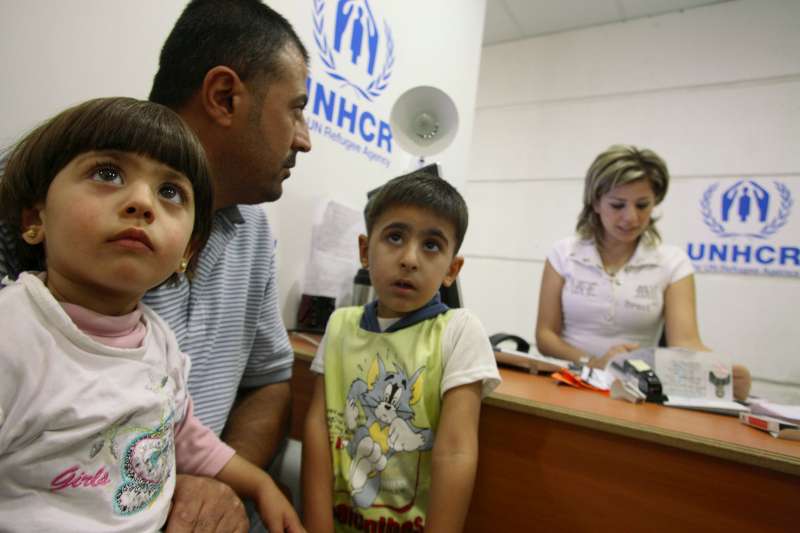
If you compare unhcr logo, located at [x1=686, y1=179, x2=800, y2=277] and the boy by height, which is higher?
unhcr logo, located at [x1=686, y1=179, x2=800, y2=277]

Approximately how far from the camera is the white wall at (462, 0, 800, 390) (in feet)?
9.32

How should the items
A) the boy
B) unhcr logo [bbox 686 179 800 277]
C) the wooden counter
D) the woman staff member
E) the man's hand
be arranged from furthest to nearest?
1. unhcr logo [bbox 686 179 800 277]
2. the woman staff member
3. the boy
4. the wooden counter
5. the man's hand

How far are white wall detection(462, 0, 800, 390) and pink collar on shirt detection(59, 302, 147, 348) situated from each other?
10.7 ft

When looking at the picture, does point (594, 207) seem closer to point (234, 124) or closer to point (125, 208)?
point (234, 124)

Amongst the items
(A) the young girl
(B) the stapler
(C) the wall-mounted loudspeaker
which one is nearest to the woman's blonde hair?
(C) the wall-mounted loudspeaker

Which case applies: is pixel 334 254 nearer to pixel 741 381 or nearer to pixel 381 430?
pixel 381 430

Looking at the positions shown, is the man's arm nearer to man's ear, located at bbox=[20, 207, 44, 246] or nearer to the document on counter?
man's ear, located at bbox=[20, 207, 44, 246]

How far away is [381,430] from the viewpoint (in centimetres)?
90

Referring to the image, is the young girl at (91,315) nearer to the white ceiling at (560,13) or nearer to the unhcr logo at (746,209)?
the unhcr logo at (746,209)

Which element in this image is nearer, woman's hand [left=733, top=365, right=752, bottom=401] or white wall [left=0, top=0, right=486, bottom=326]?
white wall [left=0, top=0, right=486, bottom=326]

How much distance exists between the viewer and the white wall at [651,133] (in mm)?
2840

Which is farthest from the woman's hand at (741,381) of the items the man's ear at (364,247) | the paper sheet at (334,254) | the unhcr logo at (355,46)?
the unhcr logo at (355,46)

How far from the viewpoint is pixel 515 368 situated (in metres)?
1.31

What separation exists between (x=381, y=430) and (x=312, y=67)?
4.48 ft
